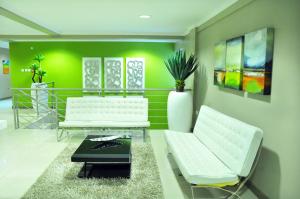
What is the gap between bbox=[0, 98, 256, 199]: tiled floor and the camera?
291 cm

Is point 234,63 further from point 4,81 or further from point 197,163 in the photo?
point 4,81

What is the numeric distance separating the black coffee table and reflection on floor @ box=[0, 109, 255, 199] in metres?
0.54

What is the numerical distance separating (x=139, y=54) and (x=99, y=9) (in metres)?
4.29

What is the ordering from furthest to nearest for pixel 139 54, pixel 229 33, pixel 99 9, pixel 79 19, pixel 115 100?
pixel 139 54 → pixel 115 100 → pixel 79 19 → pixel 99 9 → pixel 229 33

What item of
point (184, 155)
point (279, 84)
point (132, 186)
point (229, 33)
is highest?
point (229, 33)

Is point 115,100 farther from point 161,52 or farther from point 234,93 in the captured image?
point 161,52

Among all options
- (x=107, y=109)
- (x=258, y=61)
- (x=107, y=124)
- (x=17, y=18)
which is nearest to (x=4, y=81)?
(x=17, y=18)

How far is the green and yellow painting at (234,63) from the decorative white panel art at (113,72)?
508 cm

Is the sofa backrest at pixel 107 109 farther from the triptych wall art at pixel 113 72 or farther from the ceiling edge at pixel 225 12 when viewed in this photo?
the triptych wall art at pixel 113 72

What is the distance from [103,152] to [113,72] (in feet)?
17.3

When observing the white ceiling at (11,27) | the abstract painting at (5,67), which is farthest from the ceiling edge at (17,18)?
the abstract painting at (5,67)

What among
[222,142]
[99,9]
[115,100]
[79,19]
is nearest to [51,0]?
[99,9]

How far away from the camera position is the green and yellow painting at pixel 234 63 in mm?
3021

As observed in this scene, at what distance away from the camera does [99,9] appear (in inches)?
151
